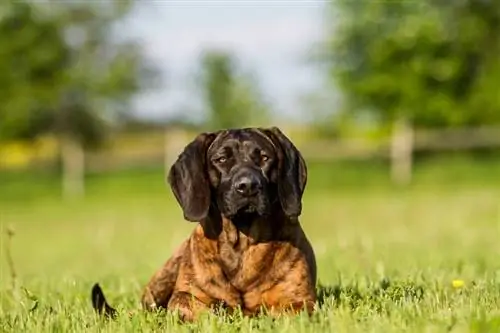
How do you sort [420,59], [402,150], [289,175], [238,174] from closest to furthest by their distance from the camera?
[238,174] → [289,175] → [402,150] → [420,59]

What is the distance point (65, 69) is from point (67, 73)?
2.79ft

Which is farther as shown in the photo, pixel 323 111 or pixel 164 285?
pixel 323 111

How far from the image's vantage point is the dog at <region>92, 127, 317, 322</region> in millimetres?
5777

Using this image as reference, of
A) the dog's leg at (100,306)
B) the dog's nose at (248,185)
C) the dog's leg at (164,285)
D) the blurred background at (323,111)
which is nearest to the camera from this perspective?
the dog's nose at (248,185)

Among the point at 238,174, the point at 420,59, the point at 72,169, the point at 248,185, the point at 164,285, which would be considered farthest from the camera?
the point at 420,59

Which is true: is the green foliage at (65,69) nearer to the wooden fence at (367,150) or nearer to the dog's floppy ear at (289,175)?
the wooden fence at (367,150)

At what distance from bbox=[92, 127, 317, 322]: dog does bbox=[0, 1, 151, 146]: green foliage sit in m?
36.0

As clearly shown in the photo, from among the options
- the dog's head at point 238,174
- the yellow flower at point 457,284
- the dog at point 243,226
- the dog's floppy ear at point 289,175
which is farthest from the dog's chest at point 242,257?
the yellow flower at point 457,284

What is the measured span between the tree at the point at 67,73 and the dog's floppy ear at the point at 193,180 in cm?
3216

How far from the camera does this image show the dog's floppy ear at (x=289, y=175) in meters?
5.93

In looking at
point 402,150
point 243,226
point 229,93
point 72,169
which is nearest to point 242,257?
point 243,226

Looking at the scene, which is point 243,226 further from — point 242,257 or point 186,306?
point 186,306

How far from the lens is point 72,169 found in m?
40.2

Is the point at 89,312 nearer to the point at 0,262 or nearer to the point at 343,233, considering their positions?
the point at 0,262
